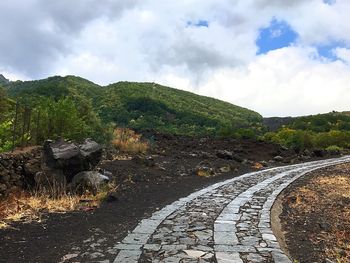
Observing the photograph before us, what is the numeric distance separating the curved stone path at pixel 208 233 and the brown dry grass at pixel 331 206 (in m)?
0.75

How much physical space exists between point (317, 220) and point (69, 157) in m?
5.54

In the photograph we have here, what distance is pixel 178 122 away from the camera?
49344 mm

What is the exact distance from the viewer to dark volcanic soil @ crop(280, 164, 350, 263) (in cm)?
637

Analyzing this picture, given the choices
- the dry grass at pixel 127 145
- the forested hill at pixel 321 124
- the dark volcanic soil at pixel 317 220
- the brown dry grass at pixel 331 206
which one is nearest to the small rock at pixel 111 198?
the dark volcanic soil at pixel 317 220

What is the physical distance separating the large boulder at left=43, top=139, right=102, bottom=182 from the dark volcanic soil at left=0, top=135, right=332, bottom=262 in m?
1.05

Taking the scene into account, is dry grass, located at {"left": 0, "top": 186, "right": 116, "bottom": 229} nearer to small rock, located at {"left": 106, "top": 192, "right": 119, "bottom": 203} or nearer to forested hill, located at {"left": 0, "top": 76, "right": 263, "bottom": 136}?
small rock, located at {"left": 106, "top": 192, "right": 119, "bottom": 203}

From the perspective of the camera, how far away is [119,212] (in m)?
8.62

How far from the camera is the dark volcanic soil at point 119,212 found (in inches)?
243

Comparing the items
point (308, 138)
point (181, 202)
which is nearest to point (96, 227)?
point (181, 202)

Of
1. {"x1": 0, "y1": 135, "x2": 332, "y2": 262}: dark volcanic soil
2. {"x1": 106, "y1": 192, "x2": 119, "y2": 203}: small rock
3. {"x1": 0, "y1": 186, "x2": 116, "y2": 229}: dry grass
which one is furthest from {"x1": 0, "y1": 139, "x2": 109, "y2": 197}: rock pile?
{"x1": 0, "y1": 135, "x2": 332, "y2": 262}: dark volcanic soil

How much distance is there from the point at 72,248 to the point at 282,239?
126 inches

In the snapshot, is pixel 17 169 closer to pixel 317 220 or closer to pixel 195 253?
pixel 195 253

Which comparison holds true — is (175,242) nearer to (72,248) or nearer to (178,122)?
(72,248)

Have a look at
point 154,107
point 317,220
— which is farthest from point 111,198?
point 154,107
